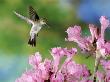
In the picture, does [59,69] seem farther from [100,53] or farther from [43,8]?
[43,8]

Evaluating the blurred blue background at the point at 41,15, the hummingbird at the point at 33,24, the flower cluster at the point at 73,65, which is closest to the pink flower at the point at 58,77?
the flower cluster at the point at 73,65

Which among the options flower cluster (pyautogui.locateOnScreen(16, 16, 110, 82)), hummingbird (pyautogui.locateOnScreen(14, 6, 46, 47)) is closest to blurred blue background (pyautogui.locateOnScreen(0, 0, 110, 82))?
hummingbird (pyautogui.locateOnScreen(14, 6, 46, 47))

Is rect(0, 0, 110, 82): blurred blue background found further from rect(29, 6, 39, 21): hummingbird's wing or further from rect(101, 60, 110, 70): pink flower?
rect(101, 60, 110, 70): pink flower

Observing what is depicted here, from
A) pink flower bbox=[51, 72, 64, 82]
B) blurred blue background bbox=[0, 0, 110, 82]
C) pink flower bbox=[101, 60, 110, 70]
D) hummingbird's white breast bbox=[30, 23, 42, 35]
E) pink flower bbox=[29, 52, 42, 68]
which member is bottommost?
pink flower bbox=[51, 72, 64, 82]

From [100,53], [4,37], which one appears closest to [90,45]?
[100,53]

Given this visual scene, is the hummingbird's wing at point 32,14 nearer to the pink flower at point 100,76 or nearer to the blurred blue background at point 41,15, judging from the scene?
the pink flower at point 100,76

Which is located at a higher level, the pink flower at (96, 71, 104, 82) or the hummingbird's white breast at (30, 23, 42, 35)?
the hummingbird's white breast at (30, 23, 42, 35)

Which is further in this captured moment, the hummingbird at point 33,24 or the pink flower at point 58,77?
the hummingbird at point 33,24

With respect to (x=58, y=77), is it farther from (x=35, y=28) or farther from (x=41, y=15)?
(x=41, y=15)

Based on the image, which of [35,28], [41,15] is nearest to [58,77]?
[35,28]
